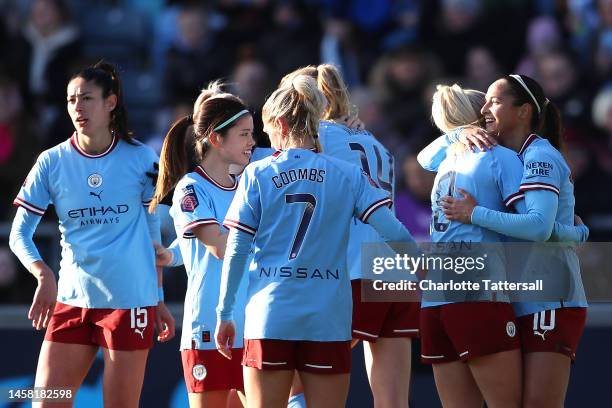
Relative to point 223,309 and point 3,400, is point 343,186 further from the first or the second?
point 3,400

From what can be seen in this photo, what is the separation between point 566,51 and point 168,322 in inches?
233

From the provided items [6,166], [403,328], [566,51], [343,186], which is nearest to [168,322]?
[403,328]

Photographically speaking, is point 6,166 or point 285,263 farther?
point 6,166

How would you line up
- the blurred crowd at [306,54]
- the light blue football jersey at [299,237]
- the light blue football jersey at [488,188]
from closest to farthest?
1. the light blue football jersey at [299,237]
2. the light blue football jersey at [488,188]
3. the blurred crowd at [306,54]

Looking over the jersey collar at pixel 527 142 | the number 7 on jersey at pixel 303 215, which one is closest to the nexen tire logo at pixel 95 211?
the number 7 on jersey at pixel 303 215

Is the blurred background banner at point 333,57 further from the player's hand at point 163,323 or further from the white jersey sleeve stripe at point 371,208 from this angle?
the white jersey sleeve stripe at point 371,208

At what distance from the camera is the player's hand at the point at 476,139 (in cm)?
507

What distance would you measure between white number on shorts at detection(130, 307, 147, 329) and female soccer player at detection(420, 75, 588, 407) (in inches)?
64.3

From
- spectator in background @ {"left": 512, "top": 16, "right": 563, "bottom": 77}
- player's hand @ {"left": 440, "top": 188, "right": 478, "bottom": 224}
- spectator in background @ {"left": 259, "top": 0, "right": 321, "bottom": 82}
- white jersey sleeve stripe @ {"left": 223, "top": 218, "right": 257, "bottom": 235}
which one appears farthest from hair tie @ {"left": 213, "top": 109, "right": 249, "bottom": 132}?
spectator in background @ {"left": 512, "top": 16, "right": 563, "bottom": 77}

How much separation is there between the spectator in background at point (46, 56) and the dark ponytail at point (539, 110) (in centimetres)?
663

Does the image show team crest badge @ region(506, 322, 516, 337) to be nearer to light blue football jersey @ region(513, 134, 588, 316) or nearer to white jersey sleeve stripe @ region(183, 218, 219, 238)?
light blue football jersey @ region(513, 134, 588, 316)

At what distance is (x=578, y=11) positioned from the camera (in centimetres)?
1100

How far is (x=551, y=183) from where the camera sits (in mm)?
4953

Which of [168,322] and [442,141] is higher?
[442,141]
